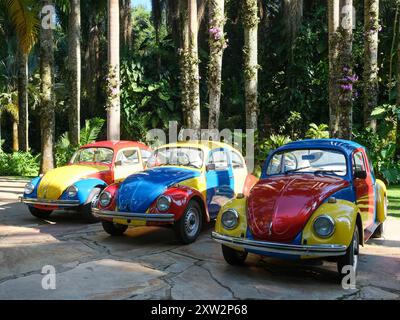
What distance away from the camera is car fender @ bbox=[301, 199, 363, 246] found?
17.4 feet

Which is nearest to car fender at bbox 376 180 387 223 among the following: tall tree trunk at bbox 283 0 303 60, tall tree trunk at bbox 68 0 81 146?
tall tree trunk at bbox 68 0 81 146

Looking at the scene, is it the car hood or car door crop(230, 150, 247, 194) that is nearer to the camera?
the car hood

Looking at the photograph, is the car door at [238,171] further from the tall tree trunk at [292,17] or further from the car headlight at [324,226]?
the tall tree trunk at [292,17]

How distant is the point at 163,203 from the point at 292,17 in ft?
55.1

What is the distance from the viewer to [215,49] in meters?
13.2

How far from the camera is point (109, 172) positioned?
32.3ft

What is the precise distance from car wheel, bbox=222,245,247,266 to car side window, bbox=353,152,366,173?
2.12 m

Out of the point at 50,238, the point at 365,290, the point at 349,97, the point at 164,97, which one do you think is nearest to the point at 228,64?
the point at 164,97

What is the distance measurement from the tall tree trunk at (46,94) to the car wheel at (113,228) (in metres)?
7.26

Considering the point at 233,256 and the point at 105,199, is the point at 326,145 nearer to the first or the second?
the point at 233,256

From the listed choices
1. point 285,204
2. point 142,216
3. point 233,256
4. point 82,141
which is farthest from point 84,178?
point 82,141

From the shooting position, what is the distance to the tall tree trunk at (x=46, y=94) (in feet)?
46.9

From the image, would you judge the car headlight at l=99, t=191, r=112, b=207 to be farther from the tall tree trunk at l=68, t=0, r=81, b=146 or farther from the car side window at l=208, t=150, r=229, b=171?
the tall tree trunk at l=68, t=0, r=81, b=146
